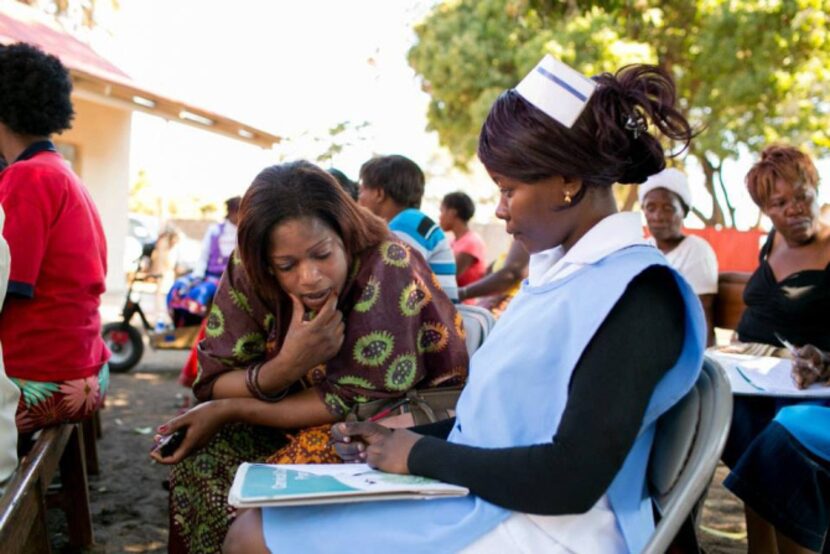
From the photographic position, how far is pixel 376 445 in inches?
68.1

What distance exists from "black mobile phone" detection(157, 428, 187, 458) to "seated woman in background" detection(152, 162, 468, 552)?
0.06 ft

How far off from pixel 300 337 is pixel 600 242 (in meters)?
1.01

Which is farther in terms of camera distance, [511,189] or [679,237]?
[679,237]

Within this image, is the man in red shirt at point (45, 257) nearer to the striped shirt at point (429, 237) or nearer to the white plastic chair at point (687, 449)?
the striped shirt at point (429, 237)

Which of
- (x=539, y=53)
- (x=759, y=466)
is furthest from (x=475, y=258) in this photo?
(x=539, y=53)

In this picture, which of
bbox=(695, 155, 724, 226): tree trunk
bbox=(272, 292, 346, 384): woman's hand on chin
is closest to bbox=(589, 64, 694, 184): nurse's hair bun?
bbox=(272, 292, 346, 384): woman's hand on chin

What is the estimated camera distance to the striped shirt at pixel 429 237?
179 inches

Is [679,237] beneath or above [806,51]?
beneath

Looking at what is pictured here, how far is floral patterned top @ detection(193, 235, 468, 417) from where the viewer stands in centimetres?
239

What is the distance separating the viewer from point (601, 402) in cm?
142

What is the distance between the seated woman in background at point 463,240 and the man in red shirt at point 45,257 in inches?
149

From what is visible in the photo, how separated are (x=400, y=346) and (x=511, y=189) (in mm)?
794

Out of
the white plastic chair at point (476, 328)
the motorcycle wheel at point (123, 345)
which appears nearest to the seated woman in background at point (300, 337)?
the white plastic chair at point (476, 328)

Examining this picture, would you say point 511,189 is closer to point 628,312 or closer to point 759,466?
point 628,312
